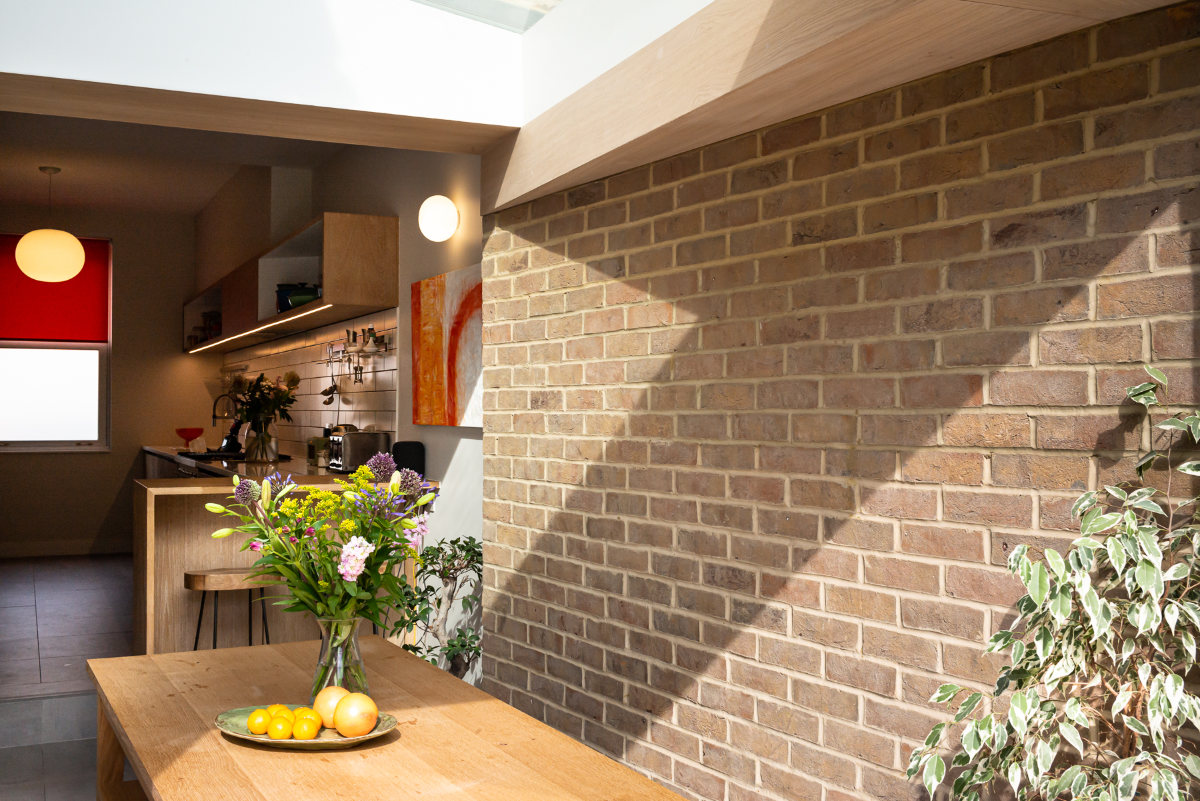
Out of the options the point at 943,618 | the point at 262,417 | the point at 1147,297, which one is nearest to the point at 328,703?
the point at 943,618

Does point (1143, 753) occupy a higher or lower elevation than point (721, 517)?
lower

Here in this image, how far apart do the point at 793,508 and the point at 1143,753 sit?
916mm

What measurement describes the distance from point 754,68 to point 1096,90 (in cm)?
64

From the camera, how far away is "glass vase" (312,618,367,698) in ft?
6.30

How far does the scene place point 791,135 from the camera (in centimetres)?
226

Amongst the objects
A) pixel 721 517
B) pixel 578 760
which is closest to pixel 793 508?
pixel 721 517

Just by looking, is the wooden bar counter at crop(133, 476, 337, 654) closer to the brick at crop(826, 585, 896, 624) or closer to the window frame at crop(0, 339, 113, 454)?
the brick at crop(826, 585, 896, 624)

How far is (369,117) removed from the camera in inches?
114

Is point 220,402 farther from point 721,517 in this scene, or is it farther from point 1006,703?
point 1006,703

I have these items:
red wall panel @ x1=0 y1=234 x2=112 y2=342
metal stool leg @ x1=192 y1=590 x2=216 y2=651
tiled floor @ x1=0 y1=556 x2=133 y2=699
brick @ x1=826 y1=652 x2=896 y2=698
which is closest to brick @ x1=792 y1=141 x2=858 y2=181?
brick @ x1=826 y1=652 x2=896 y2=698

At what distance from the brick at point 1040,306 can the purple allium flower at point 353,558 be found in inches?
47.7

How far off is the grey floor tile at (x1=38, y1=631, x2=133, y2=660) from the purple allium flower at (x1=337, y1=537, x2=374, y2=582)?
3.93m

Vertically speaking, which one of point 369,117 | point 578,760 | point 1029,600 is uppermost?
point 369,117

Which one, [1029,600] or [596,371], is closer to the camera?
[1029,600]
